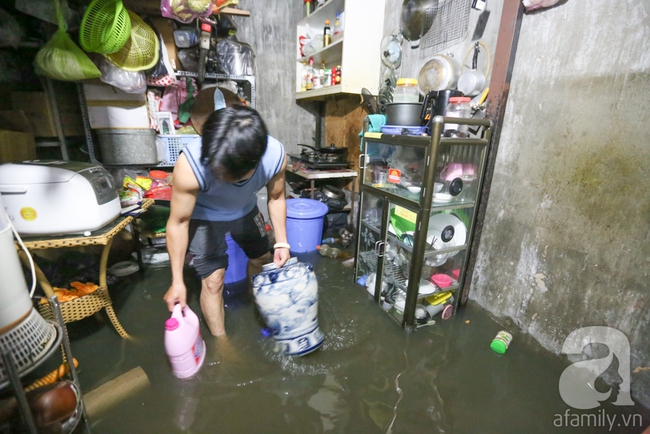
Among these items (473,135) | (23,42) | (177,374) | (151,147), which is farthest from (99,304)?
(473,135)

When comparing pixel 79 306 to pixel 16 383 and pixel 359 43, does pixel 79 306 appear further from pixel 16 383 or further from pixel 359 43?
pixel 359 43

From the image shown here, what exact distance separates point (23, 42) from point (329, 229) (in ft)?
9.40

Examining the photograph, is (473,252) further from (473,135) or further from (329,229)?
(329,229)

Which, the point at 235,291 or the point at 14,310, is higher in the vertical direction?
the point at 14,310

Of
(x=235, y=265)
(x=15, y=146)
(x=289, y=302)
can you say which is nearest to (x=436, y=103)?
(x=289, y=302)

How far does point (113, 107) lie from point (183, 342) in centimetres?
211

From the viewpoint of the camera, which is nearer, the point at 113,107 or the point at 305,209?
the point at 113,107

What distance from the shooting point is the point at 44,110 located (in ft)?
7.59

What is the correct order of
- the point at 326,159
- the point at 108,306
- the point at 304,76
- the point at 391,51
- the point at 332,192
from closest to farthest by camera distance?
the point at 108,306
the point at 391,51
the point at 326,159
the point at 332,192
the point at 304,76

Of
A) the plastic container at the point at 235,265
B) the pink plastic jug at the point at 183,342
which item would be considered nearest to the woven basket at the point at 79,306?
the pink plastic jug at the point at 183,342

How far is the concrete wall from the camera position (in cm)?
130

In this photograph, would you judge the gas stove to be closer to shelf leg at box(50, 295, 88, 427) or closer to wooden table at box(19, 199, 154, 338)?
wooden table at box(19, 199, 154, 338)

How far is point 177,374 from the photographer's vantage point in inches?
59.8

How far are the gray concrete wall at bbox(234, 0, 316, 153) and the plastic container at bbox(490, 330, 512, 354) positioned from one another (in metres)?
2.97
